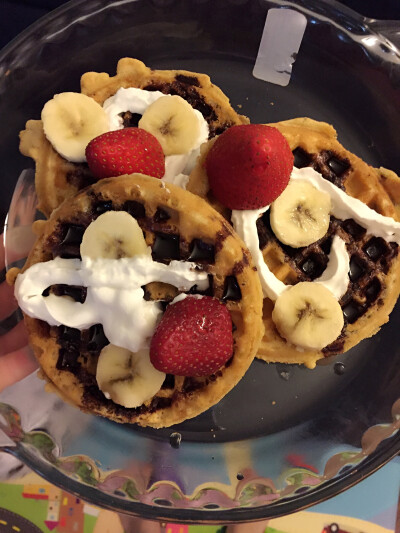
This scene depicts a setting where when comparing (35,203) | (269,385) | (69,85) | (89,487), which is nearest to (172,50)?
(69,85)

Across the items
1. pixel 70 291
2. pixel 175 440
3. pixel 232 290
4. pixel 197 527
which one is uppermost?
pixel 232 290

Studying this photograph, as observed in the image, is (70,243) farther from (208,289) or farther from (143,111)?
(143,111)

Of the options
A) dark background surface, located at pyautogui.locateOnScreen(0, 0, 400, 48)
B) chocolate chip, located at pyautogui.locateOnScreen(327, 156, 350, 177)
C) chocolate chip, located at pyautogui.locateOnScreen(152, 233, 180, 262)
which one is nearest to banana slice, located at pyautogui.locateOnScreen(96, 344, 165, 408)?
chocolate chip, located at pyautogui.locateOnScreen(152, 233, 180, 262)

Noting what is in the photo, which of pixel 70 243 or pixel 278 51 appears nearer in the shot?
pixel 70 243

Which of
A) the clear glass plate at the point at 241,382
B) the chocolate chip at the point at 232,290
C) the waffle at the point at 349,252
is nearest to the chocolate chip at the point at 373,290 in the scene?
the waffle at the point at 349,252

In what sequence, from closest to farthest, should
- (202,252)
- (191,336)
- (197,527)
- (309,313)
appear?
(191,336) < (202,252) < (309,313) < (197,527)

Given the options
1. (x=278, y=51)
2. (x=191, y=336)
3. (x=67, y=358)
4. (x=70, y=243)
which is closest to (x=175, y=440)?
(x=67, y=358)
